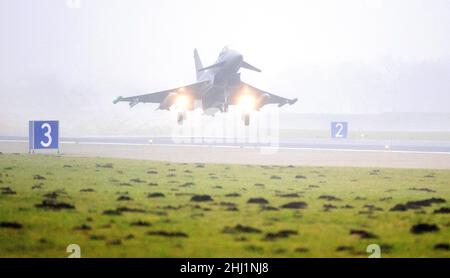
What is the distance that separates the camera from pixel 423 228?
47.8 ft

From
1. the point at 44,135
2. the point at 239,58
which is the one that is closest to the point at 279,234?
the point at 44,135

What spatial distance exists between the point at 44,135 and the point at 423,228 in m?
33.2

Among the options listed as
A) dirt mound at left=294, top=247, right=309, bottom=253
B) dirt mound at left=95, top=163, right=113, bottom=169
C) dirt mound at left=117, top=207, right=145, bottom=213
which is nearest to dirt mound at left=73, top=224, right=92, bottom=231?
dirt mound at left=117, top=207, right=145, bottom=213

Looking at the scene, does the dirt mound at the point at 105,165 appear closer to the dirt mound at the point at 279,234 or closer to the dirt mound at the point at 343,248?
the dirt mound at the point at 279,234

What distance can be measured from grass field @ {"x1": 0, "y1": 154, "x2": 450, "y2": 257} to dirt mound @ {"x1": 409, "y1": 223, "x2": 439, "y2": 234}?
0.10ft

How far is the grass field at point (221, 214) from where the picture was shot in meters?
12.2

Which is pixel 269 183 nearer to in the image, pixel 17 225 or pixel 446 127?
pixel 17 225

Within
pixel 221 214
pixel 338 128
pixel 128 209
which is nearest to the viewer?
pixel 221 214

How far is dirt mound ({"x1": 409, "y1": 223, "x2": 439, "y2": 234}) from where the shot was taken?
46.9 feet

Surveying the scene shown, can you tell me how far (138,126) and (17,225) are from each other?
4330 inches

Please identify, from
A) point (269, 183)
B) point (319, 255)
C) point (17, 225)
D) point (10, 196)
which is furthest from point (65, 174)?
point (319, 255)

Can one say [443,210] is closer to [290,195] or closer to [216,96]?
[290,195]

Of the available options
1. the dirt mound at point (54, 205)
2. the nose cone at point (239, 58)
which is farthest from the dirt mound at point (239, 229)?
the nose cone at point (239, 58)

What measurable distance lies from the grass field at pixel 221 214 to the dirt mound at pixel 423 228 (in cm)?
3
